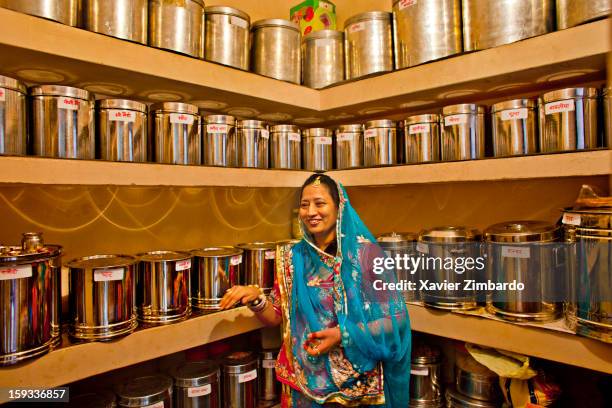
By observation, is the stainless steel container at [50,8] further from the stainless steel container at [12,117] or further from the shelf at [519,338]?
the shelf at [519,338]

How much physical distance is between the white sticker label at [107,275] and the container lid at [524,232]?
1.26 metres

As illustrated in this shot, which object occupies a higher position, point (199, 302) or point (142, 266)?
point (142, 266)

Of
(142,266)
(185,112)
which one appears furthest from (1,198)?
(185,112)

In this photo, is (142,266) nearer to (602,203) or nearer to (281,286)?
(281,286)

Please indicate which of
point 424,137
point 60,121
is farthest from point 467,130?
point 60,121

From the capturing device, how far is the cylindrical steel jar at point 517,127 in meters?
1.32

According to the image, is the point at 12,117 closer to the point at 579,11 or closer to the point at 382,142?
the point at 382,142

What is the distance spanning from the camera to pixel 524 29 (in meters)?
1.32

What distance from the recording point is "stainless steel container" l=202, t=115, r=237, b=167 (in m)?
1.45

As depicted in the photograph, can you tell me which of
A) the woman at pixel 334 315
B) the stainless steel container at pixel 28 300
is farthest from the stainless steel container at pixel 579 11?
the stainless steel container at pixel 28 300

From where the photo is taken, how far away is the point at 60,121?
109 centimetres

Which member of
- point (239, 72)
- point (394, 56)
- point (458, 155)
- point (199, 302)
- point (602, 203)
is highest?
point (394, 56)

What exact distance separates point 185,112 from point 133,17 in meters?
0.35

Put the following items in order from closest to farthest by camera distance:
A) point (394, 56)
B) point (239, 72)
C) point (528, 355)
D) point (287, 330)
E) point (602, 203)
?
point (602, 203), point (528, 355), point (287, 330), point (239, 72), point (394, 56)
